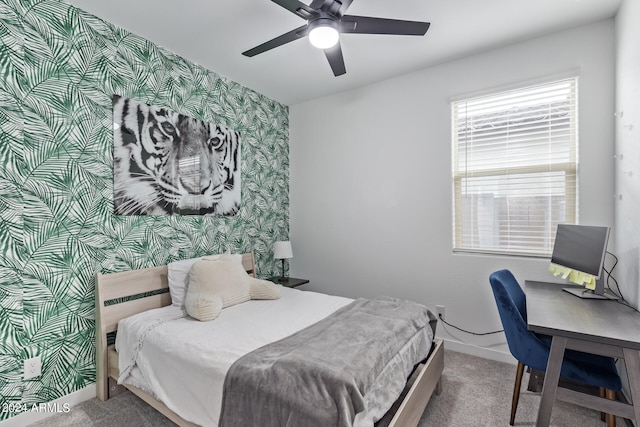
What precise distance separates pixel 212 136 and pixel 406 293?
8.37 feet

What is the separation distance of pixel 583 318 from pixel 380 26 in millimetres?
1979

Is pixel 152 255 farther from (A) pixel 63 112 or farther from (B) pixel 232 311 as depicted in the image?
(A) pixel 63 112

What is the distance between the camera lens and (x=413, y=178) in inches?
122

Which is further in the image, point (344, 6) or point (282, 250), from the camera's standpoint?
point (282, 250)

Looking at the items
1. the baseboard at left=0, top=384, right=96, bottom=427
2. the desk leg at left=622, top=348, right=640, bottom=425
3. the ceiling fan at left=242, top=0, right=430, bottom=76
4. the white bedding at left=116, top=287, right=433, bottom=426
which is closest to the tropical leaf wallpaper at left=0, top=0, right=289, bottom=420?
the baseboard at left=0, top=384, right=96, bottom=427

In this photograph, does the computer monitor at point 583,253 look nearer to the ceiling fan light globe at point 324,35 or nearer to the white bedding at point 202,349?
the white bedding at point 202,349

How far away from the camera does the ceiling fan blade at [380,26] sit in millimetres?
1716

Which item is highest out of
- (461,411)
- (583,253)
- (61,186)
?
(61,186)

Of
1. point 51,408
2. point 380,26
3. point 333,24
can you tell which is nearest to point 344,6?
point 333,24

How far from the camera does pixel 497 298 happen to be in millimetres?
1841

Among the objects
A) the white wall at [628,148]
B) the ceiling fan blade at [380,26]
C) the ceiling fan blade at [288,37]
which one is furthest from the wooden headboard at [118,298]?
the white wall at [628,148]

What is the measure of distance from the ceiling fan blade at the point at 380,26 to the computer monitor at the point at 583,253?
5.54 ft

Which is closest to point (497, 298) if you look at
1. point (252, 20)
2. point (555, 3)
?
point (555, 3)

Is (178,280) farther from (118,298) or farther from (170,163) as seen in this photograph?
(170,163)
